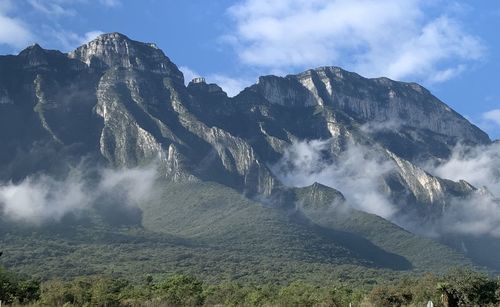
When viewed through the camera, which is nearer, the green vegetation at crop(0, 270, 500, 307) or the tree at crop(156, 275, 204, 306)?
the green vegetation at crop(0, 270, 500, 307)

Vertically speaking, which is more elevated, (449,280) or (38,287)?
(449,280)

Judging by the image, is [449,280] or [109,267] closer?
[449,280]

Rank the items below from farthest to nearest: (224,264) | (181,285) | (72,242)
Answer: (72,242) → (224,264) → (181,285)

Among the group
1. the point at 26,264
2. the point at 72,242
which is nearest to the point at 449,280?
the point at 26,264

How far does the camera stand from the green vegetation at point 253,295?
6000 centimetres

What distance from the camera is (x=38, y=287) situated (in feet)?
245

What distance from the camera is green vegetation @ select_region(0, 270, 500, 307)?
197 feet

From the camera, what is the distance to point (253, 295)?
75875 mm

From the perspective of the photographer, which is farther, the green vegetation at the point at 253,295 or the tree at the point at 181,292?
the tree at the point at 181,292

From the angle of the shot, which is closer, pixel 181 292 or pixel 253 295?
pixel 181 292

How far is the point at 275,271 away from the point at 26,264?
59.0 meters

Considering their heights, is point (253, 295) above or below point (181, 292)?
above

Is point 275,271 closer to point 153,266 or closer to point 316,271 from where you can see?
point 316,271

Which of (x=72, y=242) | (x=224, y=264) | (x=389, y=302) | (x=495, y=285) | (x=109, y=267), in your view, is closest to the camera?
(x=495, y=285)
